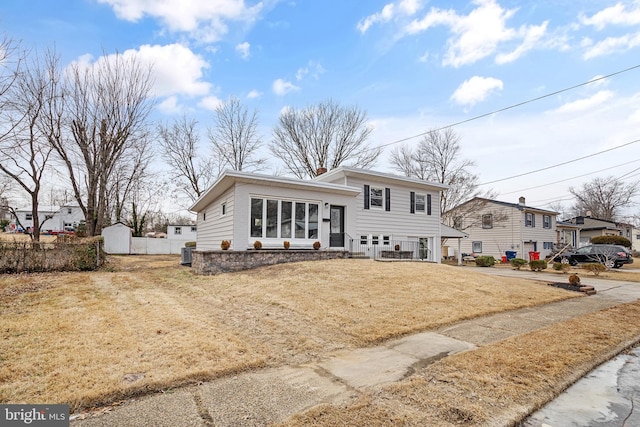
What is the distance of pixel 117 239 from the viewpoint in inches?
1009

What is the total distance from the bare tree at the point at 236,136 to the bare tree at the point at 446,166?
1385 cm

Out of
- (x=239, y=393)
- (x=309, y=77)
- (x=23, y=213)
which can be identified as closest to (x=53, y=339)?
(x=239, y=393)

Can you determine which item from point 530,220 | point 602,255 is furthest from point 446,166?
point 602,255

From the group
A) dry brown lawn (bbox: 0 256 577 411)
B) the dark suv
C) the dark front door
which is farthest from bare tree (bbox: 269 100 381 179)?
dry brown lawn (bbox: 0 256 577 411)

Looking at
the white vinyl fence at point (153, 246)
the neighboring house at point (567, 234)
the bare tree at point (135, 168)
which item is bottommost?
the white vinyl fence at point (153, 246)

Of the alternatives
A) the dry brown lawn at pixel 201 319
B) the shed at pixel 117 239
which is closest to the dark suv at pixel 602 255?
the dry brown lawn at pixel 201 319

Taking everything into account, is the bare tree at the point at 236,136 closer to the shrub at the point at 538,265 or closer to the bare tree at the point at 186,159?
the bare tree at the point at 186,159

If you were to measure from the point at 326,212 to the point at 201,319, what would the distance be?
8604 millimetres

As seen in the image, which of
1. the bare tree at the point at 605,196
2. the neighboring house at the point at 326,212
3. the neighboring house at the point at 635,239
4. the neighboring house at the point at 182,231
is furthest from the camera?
the neighboring house at the point at 635,239

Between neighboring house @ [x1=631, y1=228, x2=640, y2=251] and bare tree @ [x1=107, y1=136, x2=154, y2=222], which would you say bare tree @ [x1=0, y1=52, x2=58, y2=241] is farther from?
neighboring house @ [x1=631, y1=228, x2=640, y2=251]

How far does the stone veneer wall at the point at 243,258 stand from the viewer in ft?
35.9

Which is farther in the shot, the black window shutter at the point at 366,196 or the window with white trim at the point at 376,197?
the window with white trim at the point at 376,197

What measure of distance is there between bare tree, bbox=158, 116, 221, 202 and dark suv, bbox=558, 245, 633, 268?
27139 millimetres

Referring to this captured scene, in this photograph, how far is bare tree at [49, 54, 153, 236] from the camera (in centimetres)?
1548
